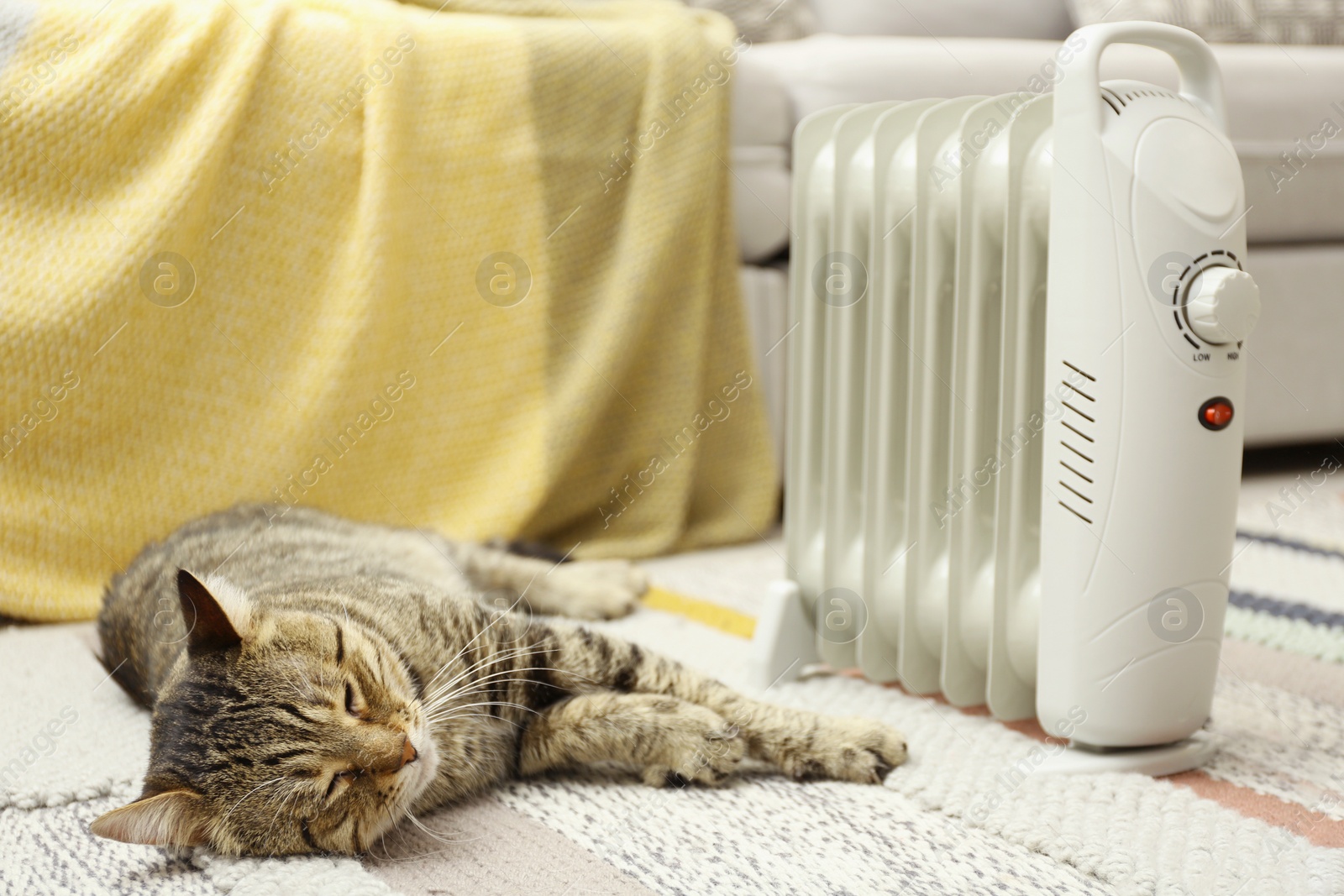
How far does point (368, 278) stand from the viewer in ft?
5.02

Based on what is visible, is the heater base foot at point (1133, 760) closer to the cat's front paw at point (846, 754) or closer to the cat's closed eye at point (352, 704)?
the cat's front paw at point (846, 754)

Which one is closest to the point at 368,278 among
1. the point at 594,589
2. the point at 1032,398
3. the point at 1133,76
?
the point at 594,589

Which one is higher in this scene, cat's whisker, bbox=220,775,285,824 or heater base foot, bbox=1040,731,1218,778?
cat's whisker, bbox=220,775,285,824

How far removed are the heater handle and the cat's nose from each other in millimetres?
745

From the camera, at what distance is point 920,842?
858mm

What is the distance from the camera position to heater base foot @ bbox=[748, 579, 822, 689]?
121 centimetres

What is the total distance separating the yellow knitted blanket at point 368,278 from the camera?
4.60ft

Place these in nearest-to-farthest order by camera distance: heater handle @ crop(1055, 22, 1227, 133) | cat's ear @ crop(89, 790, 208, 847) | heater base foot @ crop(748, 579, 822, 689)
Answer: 1. cat's ear @ crop(89, 790, 208, 847)
2. heater handle @ crop(1055, 22, 1227, 133)
3. heater base foot @ crop(748, 579, 822, 689)

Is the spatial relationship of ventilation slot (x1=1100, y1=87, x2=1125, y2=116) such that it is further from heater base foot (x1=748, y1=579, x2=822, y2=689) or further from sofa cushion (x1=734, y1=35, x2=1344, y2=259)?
sofa cushion (x1=734, y1=35, x2=1344, y2=259)

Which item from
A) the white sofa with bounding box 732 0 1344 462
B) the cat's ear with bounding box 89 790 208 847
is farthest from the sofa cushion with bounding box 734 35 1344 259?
the cat's ear with bounding box 89 790 208 847

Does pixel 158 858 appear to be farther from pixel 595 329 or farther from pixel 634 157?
pixel 634 157

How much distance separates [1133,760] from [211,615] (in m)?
0.80

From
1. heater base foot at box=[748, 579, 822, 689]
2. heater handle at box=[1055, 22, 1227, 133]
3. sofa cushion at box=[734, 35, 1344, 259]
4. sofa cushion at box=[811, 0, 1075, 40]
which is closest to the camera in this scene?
heater handle at box=[1055, 22, 1227, 133]

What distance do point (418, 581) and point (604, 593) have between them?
1.18 ft
